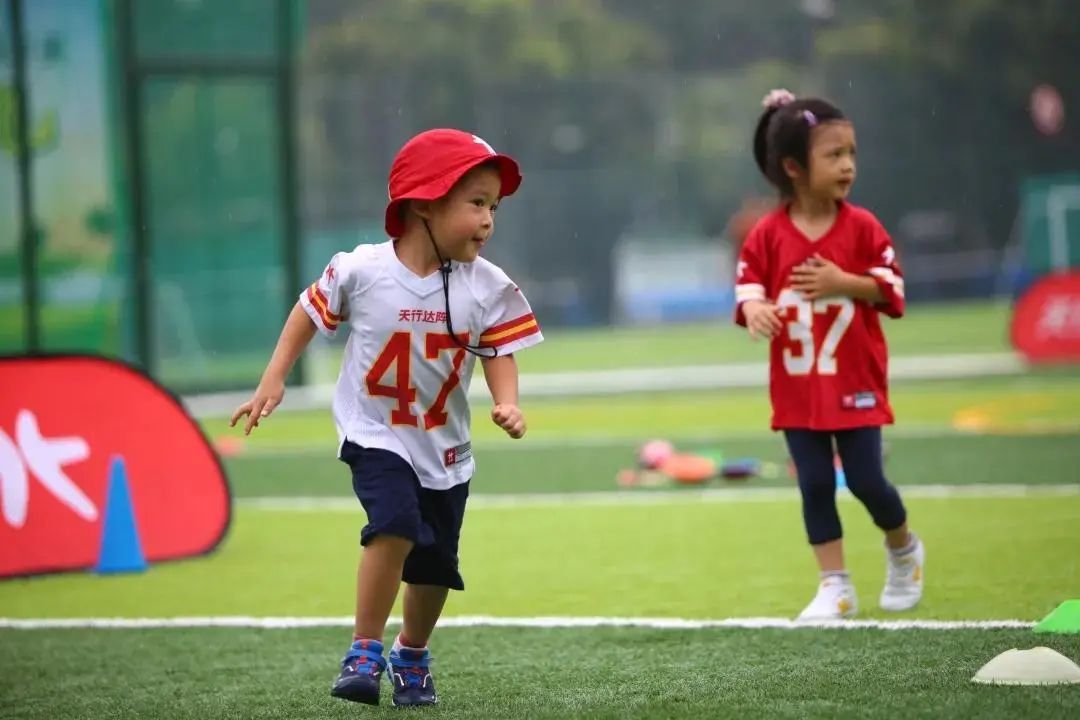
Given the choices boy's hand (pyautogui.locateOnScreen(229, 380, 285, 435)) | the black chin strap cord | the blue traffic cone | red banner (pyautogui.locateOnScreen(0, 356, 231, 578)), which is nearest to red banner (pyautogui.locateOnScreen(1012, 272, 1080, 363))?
red banner (pyautogui.locateOnScreen(0, 356, 231, 578))

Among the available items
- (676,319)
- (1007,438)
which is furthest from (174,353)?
(676,319)

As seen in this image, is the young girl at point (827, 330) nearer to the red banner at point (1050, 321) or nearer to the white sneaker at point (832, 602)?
the white sneaker at point (832, 602)

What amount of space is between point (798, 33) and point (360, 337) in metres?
35.6

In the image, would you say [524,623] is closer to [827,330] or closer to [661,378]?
[827,330]

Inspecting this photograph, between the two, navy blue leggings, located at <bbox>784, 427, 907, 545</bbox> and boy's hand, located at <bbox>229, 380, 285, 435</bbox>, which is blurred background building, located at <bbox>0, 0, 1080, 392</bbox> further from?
boy's hand, located at <bbox>229, 380, 285, 435</bbox>

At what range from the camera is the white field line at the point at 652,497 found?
996 cm

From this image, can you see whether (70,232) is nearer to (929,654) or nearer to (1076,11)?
(929,654)

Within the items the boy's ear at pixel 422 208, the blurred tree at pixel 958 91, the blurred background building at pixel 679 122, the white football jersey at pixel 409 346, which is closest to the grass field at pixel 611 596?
the white football jersey at pixel 409 346

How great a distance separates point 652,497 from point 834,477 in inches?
161

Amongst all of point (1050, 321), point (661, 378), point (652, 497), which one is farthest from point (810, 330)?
point (661, 378)

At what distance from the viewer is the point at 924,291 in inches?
1550

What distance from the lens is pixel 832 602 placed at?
6.45 meters

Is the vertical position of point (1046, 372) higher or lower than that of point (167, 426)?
lower

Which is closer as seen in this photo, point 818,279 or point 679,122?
point 818,279
